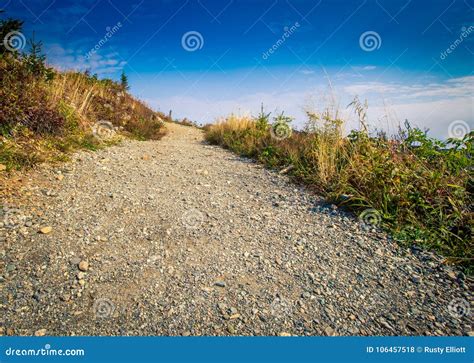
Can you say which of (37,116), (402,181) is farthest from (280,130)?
(37,116)

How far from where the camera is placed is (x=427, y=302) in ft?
8.08

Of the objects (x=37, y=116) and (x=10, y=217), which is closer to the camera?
(x=10, y=217)

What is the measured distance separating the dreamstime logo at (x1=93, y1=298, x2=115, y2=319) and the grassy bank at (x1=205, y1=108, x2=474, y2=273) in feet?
10.5

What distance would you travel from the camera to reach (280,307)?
2342 mm

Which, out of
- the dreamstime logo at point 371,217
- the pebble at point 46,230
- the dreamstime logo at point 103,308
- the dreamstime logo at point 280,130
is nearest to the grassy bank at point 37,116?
the pebble at point 46,230

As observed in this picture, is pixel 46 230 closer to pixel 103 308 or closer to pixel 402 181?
pixel 103 308

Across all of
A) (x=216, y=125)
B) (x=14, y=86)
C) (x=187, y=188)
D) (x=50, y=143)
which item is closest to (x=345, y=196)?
(x=187, y=188)

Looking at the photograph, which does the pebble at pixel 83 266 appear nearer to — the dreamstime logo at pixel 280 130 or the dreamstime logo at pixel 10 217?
the dreamstime logo at pixel 10 217

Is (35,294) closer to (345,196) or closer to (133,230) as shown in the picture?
(133,230)
